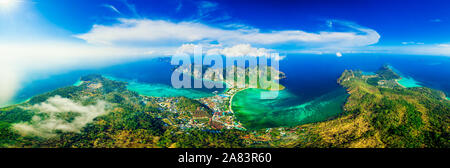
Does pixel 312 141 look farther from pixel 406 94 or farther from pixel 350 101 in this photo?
pixel 406 94

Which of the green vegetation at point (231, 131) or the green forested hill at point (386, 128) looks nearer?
the green forested hill at point (386, 128)

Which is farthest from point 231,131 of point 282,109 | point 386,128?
point 386,128

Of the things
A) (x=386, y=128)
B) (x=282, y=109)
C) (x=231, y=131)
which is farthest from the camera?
(x=282, y=109)

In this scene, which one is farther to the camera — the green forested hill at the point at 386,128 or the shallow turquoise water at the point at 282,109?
the shallow turquoise water at the point at 282,109

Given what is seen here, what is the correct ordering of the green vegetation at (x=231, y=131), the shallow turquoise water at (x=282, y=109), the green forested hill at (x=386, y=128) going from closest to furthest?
the green forested hill at (x=386, y=128) → the green vegetation at (x=231, y=131) → the shallow turquoise water at (x=282, y=109)

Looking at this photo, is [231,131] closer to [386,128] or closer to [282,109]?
[282,109]

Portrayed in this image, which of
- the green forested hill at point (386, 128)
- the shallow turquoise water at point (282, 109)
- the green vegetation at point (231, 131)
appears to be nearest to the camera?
the green forested hill at point (386, 128)

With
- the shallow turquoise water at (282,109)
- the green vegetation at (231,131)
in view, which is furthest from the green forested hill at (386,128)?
the shallow turquoise water at (282,109)

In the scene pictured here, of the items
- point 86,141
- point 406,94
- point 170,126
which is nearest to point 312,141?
point 170,126

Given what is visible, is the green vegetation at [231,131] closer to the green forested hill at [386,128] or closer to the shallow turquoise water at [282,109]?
the green forested hill at [386,128]
